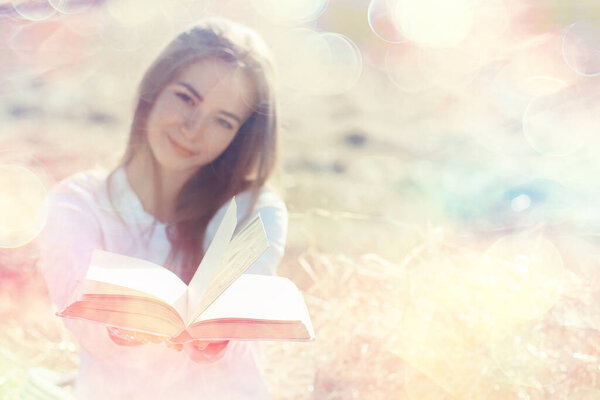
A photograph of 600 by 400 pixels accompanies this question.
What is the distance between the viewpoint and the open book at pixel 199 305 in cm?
68

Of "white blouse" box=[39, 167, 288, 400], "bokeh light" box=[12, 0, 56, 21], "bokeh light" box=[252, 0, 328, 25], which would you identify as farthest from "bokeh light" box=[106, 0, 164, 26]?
"white blouse" box=[39, 167, 288, 400]

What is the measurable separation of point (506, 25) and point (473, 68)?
12.9 inches

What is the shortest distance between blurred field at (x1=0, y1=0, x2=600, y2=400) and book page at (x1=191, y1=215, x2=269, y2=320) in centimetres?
75

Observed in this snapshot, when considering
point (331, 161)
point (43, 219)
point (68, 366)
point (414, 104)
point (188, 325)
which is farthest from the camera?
point (414, 104)

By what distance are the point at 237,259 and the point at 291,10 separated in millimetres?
3051

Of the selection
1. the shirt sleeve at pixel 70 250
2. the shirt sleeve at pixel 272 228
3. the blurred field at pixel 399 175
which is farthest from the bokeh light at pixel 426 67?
the shirt sleeve at pixel 70 250

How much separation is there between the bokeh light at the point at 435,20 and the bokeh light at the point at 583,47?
2.29 ft

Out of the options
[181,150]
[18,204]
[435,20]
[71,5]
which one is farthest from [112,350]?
[435,20]

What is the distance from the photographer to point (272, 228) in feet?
4.22

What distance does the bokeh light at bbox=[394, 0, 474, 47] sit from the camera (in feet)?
11.2

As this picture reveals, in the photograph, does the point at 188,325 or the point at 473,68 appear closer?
the point at 188,325

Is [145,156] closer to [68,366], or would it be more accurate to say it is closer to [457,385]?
[68,366]

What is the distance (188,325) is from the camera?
2.27 ft

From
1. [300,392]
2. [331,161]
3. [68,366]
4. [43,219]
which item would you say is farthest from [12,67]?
[300,392]
